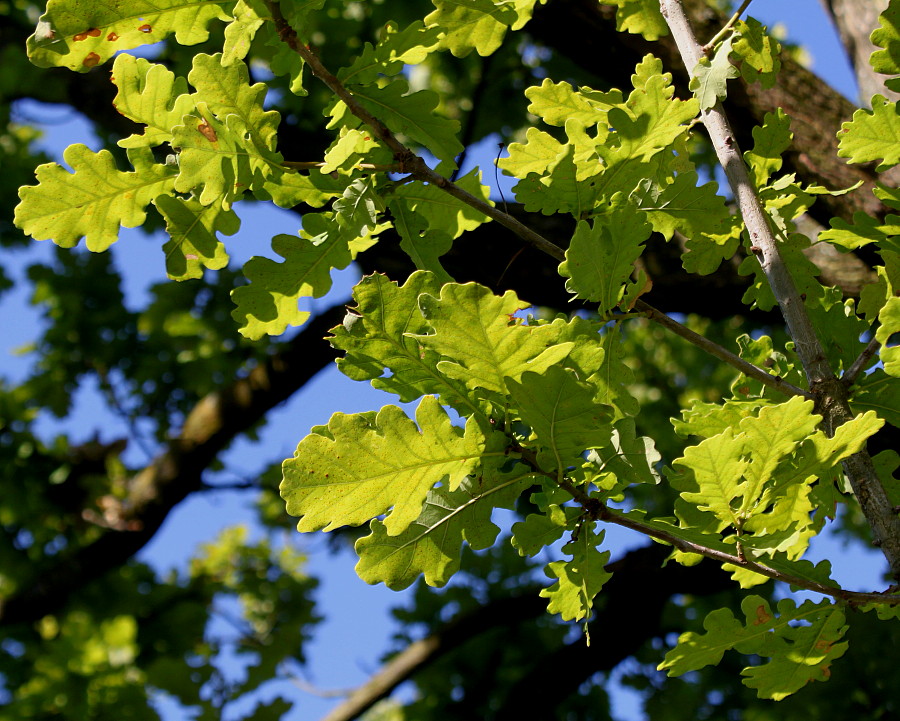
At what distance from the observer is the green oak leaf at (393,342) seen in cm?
131

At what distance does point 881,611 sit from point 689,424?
1.40 feet

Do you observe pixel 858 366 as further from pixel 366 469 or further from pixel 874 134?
pixel 366 469

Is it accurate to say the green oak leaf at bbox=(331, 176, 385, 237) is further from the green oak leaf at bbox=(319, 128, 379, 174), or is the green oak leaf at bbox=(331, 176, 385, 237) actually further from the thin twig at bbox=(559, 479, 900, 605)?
the thin twig at bbox=(559, 479, 900, 605)

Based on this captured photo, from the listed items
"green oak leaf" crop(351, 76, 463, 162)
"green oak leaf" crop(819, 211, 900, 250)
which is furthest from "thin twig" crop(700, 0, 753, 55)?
"green oak leaf" crop(351, 76, 463, 162)

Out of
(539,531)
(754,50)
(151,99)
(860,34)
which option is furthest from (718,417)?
(860,34)

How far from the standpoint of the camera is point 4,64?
575 cm

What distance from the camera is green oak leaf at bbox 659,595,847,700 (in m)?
1.39

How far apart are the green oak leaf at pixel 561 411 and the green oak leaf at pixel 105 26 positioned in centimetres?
86

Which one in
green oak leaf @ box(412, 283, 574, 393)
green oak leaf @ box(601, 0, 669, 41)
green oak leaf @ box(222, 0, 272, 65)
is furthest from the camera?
green oak leaf @ box(601, 0, 669, 41)

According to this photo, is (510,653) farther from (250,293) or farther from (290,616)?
(250,293)

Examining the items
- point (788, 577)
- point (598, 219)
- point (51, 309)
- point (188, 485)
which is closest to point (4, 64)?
point (51, 309)

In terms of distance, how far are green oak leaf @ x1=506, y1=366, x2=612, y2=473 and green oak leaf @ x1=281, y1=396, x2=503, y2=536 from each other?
0.40 ft

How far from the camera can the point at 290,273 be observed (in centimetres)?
156

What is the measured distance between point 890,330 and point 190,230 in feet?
3.85
